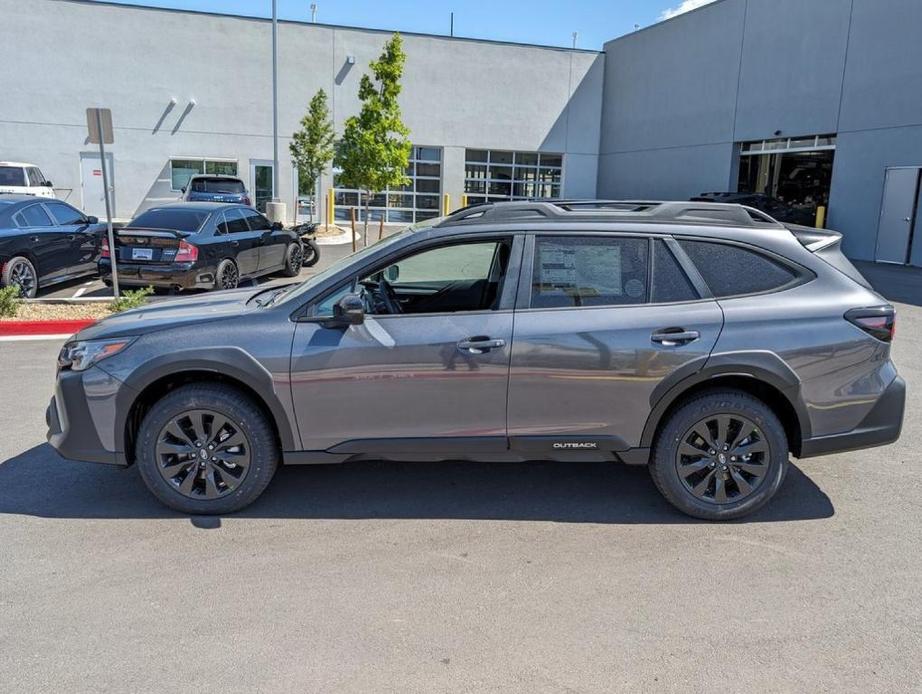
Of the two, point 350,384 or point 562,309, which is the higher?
point 562,309

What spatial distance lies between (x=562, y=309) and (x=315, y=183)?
26.0 meters

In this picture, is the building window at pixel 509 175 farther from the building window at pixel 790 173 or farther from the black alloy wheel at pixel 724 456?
the black alloy wheel at pixel 724 456

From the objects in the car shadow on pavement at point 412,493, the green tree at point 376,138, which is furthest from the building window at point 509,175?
the car shadow on pavement at point 412,493

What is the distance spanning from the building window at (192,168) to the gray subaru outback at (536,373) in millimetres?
25439

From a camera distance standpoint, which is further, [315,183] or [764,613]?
[315,183]

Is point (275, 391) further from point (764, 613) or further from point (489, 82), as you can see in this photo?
point (489, 82)

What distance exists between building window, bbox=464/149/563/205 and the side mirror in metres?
28.3

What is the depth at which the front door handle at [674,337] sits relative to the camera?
4203 mm

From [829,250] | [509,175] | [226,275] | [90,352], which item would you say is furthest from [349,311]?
[509,175]

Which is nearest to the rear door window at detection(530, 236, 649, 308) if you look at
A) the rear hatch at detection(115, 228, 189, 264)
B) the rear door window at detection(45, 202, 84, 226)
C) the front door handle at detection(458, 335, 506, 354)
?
the front door handle at detection(458, 335, 506, 354)

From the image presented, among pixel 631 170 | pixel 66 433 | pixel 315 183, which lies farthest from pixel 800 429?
pixel 631 170

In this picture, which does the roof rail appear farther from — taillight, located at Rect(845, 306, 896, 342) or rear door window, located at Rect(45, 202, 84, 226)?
rear door window, located at Rect(45, 202, 84, 226)

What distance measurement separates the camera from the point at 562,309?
169 inches

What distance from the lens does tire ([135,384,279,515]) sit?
4.25 metres
